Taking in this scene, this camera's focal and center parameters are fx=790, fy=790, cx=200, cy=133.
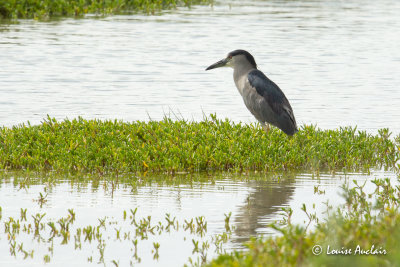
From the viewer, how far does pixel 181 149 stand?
416 inches

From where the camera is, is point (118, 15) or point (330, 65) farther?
point (118, 15)

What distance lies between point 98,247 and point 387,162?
5143 mm

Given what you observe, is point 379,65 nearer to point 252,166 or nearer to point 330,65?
point 330,65

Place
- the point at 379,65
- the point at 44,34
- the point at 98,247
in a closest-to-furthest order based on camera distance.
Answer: the point at 98,247
the point at 379,65
the point at 44,34

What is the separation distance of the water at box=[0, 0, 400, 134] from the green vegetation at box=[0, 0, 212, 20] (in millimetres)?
565

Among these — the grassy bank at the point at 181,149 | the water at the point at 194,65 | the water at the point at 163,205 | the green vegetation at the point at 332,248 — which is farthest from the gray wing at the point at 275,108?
the green vegetation at the point at 332,248

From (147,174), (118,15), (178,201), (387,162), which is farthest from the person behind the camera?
(118,15)

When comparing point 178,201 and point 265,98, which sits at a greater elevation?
point 265,98

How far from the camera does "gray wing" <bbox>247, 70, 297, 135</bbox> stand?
11305mm

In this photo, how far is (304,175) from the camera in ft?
33.7

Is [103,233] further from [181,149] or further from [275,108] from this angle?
[275,108]

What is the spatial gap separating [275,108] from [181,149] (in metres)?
1.64

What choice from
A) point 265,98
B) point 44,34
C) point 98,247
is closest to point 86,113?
point 265,98

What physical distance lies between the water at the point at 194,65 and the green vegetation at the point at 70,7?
22.3 inches
